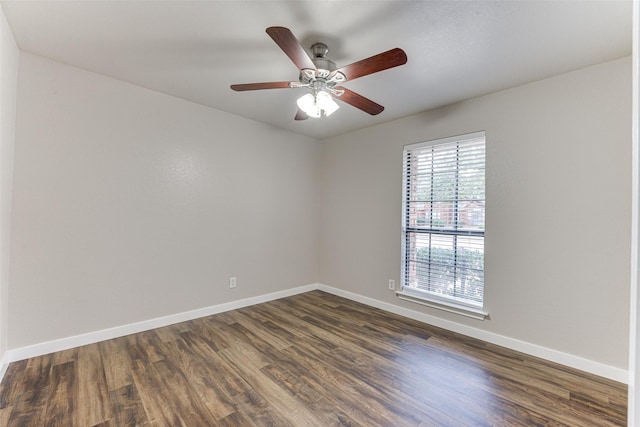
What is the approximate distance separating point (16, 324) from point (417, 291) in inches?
146

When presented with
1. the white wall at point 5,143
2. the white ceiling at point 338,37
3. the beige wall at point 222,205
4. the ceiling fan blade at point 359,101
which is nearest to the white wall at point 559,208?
the beige wall at point 222,205

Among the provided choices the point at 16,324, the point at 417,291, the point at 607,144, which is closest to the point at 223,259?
the point at 16,324

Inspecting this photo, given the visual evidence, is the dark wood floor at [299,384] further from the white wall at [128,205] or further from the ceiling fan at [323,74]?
the ceiling fan at [323,74]

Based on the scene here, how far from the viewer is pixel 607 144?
7.31 ft

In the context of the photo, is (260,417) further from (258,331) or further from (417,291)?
(417,291)

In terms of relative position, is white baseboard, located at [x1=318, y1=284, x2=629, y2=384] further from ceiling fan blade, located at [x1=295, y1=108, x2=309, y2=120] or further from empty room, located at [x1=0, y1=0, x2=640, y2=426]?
ceiling fan blade, located at [x1=295, y1=108, x2=309, y2=120]

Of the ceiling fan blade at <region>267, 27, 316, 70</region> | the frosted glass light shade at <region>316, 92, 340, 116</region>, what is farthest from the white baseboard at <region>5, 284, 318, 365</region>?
the ceiling fan blade at <region>267, 27, 316, 70</region>

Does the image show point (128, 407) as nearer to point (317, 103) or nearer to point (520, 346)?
point (317, 103)

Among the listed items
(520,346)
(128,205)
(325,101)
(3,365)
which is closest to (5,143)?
(128,205)

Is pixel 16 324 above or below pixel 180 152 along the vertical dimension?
below

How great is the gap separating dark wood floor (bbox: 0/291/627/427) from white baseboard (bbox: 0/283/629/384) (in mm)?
76

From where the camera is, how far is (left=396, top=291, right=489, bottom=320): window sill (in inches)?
112

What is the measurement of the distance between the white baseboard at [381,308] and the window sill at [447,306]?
0.12 metres

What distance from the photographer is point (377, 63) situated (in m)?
1.76
